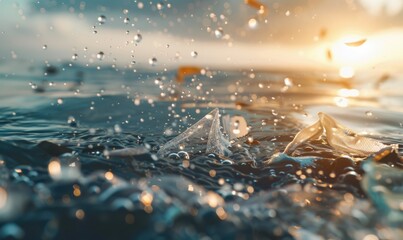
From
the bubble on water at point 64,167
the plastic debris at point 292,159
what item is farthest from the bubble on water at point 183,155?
the bubble on water at point 64,167

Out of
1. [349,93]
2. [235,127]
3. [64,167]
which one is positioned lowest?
[64,167]

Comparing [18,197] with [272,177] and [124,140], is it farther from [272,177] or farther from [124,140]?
[124,140]

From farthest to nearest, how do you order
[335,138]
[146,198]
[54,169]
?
[335,138] → [54,169] → [146,198]

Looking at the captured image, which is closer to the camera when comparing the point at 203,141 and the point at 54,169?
the point at 54,169

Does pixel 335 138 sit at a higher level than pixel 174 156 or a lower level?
higher

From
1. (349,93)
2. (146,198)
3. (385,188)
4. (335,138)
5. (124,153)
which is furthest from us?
(349,93)

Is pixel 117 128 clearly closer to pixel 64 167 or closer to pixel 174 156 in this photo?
pixel 174 156

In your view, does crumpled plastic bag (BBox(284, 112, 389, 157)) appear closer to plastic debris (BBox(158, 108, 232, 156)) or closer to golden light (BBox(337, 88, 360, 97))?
plastic debris (BBox(158, 108, 232, 156))

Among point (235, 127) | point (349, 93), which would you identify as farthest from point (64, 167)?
point (349, 93)
